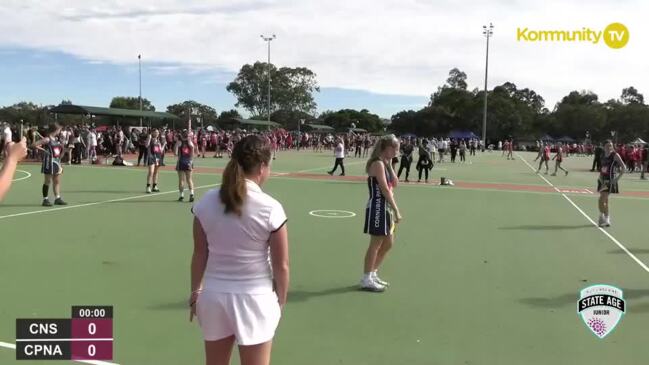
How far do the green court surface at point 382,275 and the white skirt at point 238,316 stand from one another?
185cm

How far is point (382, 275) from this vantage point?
750 cm

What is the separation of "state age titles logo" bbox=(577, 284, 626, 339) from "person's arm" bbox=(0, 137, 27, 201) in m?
5.02

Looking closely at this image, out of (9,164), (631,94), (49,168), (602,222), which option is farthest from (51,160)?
(631,94)

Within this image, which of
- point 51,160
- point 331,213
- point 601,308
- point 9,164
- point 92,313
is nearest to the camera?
point 9,164

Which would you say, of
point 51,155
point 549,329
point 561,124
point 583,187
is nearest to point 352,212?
point 51,155

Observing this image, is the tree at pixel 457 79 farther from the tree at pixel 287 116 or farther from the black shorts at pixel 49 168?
the black shorts at pixel 49 168

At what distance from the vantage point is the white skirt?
9.39 ft

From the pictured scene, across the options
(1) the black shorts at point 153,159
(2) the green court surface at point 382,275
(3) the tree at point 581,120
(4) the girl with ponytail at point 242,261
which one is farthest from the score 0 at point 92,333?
(3) the tree at point 581,120

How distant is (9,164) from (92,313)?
3.11 metres

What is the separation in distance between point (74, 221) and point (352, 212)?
230 inches

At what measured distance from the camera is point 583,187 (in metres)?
21.5

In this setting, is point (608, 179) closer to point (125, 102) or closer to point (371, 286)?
point (371, 286)

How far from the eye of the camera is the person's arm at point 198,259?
3.02 m
